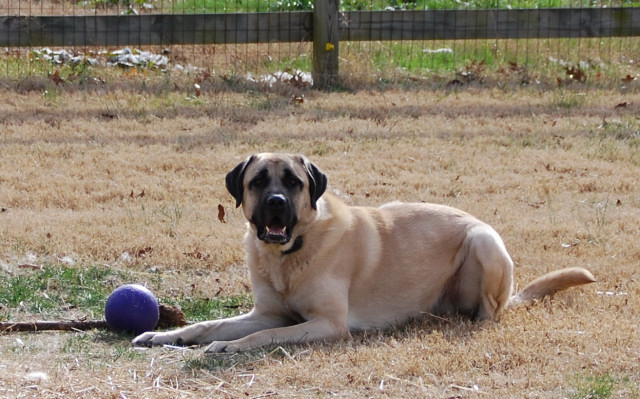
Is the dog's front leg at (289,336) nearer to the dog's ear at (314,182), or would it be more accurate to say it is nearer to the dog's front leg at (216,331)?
the dog's front leg at (216,331)

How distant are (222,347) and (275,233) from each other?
71cm

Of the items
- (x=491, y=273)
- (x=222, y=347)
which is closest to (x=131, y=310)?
(x=222, y=347)

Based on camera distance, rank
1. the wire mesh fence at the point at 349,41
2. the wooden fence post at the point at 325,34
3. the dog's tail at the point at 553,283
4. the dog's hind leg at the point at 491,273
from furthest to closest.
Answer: the wooden fence post at the point at 325,34 → the wire mesh fence at the point at 349,41 → the dog's tail at the point at 553,283 → the dog's hind leg at the point at 491,273

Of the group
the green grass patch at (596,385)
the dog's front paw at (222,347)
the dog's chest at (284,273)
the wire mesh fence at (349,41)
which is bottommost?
the dog's front paw at (222,347)

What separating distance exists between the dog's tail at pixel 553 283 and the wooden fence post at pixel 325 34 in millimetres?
6323

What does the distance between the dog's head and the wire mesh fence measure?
6.62m

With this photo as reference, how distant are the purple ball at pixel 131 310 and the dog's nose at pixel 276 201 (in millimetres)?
903

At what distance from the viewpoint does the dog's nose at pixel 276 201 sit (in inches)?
221

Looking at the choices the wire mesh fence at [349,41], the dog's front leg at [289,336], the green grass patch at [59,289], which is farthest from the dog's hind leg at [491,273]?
the wire mesh fence at [349,41]

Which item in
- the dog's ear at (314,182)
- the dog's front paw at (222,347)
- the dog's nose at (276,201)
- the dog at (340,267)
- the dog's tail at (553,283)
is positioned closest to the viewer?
the dog's front paw at (222,347)

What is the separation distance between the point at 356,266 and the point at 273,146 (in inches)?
170

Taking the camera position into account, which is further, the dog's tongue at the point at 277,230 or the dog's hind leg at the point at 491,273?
the dog's hind leg at the point at 491,273

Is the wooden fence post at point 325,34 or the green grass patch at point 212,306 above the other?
the wooden fence post at point 325,34

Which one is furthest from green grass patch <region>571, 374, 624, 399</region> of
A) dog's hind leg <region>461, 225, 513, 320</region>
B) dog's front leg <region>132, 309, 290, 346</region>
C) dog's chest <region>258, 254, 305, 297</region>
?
dog's front leg <region>132, 309, 290, 346</region>
